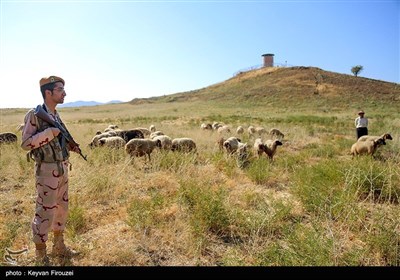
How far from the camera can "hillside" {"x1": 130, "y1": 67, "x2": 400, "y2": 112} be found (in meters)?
51.2

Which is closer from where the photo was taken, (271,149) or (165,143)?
(271,149)

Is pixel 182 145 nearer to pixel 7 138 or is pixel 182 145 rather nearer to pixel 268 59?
pixel 7 138

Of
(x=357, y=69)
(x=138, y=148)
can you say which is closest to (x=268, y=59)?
(x=357, y=69)

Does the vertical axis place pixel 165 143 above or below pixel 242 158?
above

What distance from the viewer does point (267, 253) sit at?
355cm

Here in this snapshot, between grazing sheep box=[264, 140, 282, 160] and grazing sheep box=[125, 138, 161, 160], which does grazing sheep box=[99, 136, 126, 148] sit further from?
grazing sheep box=[264, 140, 282, 160]

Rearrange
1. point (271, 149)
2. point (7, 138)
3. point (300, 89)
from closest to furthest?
point (271, 149)
point (7, 138)
point (300, 89)

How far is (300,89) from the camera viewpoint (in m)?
57.4

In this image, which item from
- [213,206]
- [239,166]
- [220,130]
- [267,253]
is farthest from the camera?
[220,130]

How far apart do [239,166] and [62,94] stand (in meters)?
5.87

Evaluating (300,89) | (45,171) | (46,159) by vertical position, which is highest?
(300,89)

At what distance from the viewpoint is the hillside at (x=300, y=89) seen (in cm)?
5125

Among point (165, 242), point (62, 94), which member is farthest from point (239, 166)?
point (62, 94)
